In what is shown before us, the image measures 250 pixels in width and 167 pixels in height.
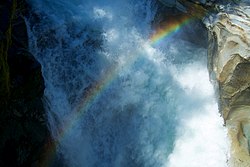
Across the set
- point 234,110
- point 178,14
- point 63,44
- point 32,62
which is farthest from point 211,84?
point 32,62

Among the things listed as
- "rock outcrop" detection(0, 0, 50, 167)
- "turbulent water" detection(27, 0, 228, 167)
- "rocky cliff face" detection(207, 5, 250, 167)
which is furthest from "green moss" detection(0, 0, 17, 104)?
"rocky cliff face" detection(207, 5, 250, 167)

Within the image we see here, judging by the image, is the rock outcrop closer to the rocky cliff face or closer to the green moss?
the green moss

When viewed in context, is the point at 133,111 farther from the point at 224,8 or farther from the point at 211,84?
the point at 224,8

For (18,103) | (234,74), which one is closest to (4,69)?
(18,103)

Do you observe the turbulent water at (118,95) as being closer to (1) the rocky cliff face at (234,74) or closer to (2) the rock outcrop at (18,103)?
(1) the rocky cliff face at (234,74)

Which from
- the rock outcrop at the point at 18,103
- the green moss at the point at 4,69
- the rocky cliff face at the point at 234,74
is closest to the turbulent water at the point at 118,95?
the rocky cliff face at the point at 234,74

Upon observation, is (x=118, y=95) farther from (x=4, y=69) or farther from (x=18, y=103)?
(x=4, y=69)
